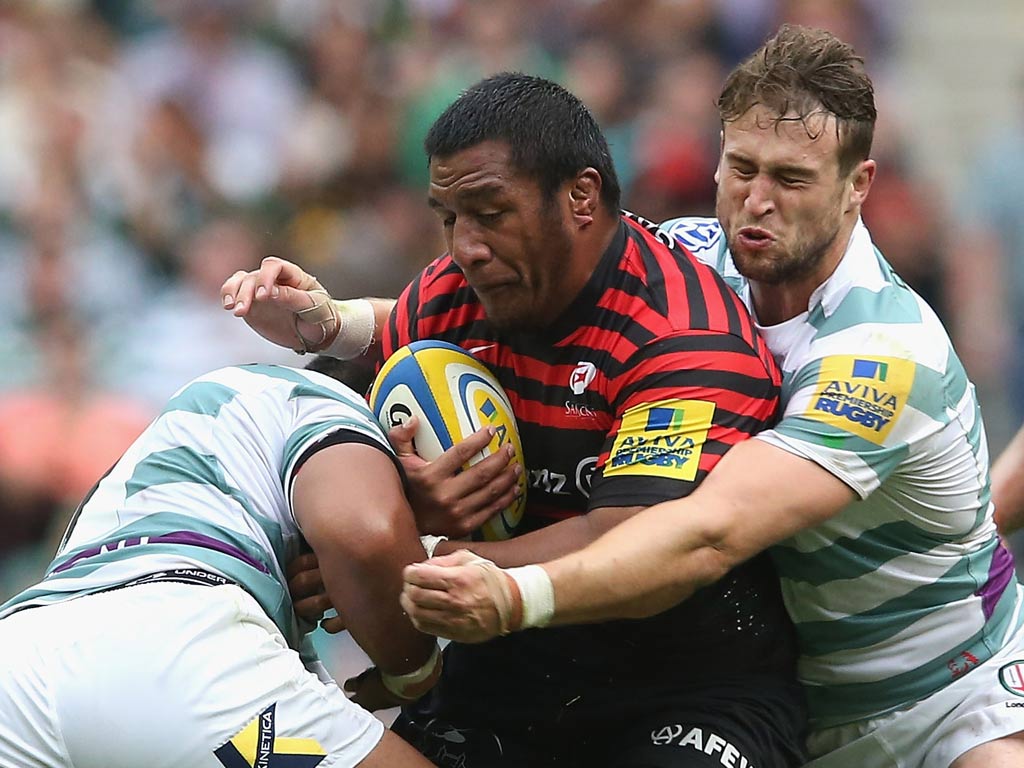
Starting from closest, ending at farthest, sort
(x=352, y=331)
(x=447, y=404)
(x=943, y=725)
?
(x=447, y=404)
(x=943, y=725)
(x=352, y=331)

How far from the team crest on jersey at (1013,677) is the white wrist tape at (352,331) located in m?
2.15

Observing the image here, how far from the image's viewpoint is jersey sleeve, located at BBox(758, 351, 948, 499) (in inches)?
166

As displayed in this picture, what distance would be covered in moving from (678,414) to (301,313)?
4.51ft

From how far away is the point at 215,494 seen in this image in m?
4.20

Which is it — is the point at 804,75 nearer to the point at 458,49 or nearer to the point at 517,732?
the point at 517,732

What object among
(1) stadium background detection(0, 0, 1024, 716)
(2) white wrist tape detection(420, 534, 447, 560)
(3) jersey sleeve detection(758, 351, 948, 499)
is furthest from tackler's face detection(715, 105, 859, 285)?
(1) stadium background detection(0, 0, 1024, 716)

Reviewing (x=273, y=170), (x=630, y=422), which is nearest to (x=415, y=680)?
(x=630, y=422)

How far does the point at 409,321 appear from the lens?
Result: 4.93 m

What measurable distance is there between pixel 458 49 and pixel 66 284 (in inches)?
121

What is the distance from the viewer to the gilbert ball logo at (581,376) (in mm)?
4469

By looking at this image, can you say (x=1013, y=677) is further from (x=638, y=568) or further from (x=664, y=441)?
(x=638, y=568)

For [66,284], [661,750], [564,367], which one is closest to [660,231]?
[564,367]

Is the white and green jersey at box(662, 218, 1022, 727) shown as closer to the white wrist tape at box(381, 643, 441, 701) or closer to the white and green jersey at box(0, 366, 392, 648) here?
the white wrist tape at box(381, 643, 441, 701)

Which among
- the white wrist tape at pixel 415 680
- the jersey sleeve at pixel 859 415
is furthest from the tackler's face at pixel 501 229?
the white wrist tape at pixel 415 680
